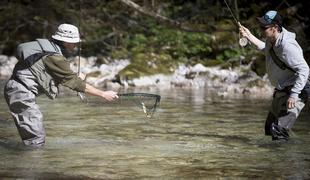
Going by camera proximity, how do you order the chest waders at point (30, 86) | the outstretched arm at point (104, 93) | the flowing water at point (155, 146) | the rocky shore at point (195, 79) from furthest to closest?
the rocky shore at point (195, 79), the chest waders at point (30, 86), the outstretched arm at point (104, 93), the flowing water at point (155, 146)

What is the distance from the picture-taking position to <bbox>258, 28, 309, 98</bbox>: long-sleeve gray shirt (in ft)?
21.8

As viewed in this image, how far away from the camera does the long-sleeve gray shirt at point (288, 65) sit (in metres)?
6.64

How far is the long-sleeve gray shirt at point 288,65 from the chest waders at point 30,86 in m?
2.38

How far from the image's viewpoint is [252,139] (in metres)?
7.53

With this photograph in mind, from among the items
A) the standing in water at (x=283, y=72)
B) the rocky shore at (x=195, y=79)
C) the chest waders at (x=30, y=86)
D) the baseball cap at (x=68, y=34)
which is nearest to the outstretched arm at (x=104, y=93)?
the chest waders at (x=30, y=86)

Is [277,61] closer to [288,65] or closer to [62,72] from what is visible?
[288,65]

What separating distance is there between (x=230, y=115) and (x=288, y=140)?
2.78 m

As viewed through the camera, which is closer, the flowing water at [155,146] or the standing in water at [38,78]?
the flowing water at [155,146]

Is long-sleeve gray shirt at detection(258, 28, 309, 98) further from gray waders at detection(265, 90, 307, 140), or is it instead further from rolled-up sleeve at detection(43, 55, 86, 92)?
rolled-up sleeve at detection(43, 55, 86, 92)

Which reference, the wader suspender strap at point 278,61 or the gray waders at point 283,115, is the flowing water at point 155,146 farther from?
the wader suspender strap at point 278,61

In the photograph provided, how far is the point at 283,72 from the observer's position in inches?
272

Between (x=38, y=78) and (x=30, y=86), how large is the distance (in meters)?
0.15

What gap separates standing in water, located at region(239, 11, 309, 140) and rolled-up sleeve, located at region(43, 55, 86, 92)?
83.3 inches

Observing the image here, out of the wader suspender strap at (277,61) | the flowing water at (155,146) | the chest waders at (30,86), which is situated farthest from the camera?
the wader suspender strap at (277,61)
